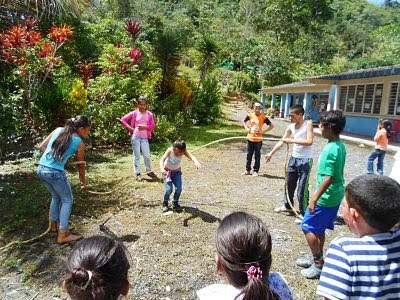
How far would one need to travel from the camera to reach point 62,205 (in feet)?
14.8

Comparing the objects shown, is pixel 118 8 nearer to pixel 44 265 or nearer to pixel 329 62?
pixel 329 62

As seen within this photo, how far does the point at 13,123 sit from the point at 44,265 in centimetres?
396

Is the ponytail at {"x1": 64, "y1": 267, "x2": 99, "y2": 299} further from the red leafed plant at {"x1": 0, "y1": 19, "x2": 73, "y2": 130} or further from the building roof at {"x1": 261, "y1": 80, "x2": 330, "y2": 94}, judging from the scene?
the building roof at {"x1": 261, "y1": 80, "x2": 330, "y2": 94}

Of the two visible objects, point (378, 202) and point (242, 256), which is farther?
point (378, 202)

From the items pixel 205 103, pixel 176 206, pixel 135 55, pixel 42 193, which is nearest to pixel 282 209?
pixel 176 206

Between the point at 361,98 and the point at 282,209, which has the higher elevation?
the point at 361,98

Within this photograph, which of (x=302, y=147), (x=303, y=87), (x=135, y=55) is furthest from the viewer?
(x=303, y=87)

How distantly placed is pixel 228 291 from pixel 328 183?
2242 mm

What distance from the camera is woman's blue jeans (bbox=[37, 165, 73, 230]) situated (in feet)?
14.3

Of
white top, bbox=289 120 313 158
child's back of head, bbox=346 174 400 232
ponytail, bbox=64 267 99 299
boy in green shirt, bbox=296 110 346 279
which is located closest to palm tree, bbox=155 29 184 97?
white top, bbox=289 120 313 158

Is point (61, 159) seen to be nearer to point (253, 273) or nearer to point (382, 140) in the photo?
point (253, 273)

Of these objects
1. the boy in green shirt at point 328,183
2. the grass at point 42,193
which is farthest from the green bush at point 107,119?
the boy in green shirt at point 328,183

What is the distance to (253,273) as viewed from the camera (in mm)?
1518

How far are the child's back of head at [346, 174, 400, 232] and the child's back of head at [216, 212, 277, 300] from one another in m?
0.55
